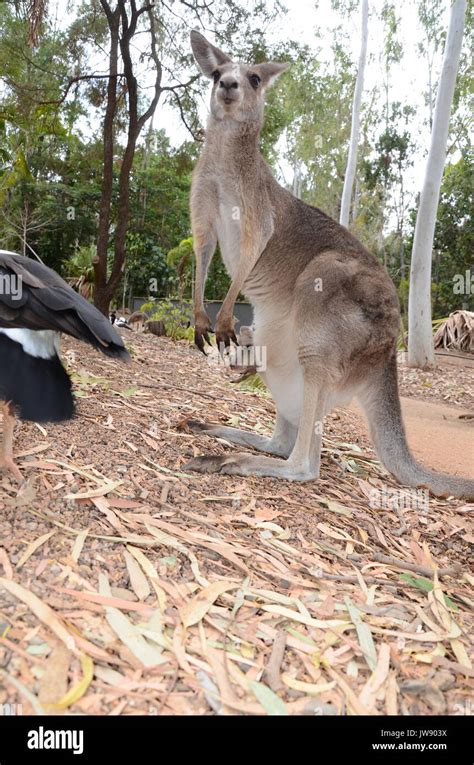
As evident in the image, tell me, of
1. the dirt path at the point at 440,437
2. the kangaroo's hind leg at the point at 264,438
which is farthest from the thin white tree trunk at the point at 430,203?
the kangaroo's hind leg at the point at 264,438

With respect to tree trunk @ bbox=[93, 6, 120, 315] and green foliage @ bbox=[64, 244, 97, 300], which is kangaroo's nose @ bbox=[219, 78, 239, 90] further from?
green foliage @ bbox=[64, 244, 97, 300]

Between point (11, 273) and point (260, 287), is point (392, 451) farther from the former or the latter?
point (11, 273)

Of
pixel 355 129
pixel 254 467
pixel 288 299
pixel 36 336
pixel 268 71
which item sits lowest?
pixel 254 467

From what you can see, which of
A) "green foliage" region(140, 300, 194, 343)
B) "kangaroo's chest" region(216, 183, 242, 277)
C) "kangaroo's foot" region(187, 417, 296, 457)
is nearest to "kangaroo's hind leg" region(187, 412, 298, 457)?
"kangaroo's foot" region(187, 417, 296, 457)

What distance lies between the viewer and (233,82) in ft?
8.71

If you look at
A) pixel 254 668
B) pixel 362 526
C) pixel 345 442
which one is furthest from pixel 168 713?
pixel 345 442

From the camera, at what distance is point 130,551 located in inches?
61.9

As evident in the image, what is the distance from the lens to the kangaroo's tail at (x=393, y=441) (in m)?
2.51

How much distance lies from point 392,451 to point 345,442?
1.00 meters

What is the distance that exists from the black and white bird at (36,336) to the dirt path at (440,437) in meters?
2.25

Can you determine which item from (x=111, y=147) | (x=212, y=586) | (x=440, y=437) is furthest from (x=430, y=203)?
(x=212, y=586)

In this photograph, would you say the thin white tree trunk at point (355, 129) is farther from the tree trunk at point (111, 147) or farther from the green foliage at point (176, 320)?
the tree trunk at point (111, 147)

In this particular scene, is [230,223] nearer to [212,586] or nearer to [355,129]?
[212,586]

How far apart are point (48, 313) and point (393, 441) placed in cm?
148
